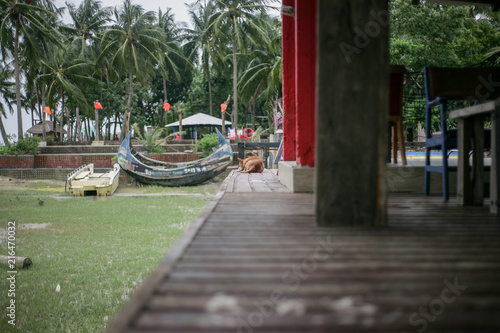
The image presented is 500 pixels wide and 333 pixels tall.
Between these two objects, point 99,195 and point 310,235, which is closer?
point 310,235

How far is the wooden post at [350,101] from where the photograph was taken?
212cm

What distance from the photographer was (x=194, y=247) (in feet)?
5.99

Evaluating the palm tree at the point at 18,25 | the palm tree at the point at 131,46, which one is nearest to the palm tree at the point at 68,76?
the palm tree at the point at 131,46

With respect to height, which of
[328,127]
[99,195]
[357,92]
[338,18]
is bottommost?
[99,195]

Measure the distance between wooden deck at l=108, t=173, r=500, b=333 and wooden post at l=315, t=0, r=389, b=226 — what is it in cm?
30

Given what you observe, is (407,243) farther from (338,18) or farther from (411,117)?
(411,117)

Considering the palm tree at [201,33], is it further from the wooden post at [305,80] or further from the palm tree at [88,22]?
the wooden post at [305,80]

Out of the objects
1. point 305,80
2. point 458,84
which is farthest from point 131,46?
point 458,84

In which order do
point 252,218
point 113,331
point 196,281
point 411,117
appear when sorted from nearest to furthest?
point 113,331, point 196,281, point 252,218, point 411,117

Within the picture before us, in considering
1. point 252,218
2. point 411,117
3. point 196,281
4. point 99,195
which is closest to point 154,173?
point 99,195

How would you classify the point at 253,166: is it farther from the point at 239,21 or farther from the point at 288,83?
→ the point at 239,21

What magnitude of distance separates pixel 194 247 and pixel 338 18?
143 cm

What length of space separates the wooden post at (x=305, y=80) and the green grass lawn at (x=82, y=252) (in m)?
3.37

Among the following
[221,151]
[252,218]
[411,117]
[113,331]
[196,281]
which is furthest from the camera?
[221,151]
